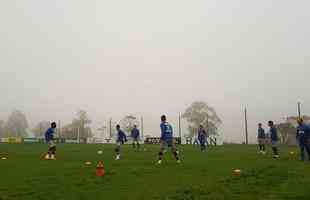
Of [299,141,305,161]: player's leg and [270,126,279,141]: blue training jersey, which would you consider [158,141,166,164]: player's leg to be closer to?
[299,141,305,161]: player's leg

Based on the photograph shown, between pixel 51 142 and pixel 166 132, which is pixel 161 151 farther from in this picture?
pixel 51 142

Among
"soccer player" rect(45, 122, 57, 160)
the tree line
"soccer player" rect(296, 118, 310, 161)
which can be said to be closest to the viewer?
"soccer player" rect(296, 118, 310, 161)

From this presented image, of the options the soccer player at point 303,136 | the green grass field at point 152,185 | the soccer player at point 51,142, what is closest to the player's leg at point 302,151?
the soccer player at point 303,136

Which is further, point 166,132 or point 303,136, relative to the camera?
point 303,136

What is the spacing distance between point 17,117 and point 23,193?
465 ft

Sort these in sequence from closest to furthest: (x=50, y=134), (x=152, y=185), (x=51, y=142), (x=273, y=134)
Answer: (x=152, y=185)
(x=51, y=142)
(x=50, y=134)
(x=273, y=134)

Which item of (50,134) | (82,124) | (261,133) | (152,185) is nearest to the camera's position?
(152,185)

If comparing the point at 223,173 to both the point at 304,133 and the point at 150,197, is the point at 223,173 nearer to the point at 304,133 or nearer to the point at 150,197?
the point at 150,197

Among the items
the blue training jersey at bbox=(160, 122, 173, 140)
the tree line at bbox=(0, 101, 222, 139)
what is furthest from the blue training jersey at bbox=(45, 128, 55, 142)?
the tree line at bbox=(0, 101, 222, 139)

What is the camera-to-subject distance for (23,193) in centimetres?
1005

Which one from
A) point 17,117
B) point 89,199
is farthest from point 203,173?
point 17,117

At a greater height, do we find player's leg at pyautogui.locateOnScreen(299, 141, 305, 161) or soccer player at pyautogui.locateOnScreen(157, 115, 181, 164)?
soccer player at pyautogui.locateOnScreen(157, 115, 181, 164)

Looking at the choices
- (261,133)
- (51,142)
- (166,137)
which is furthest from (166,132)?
(261,133)

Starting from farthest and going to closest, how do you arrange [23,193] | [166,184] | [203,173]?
[203,173], [166,184], [23,193]
